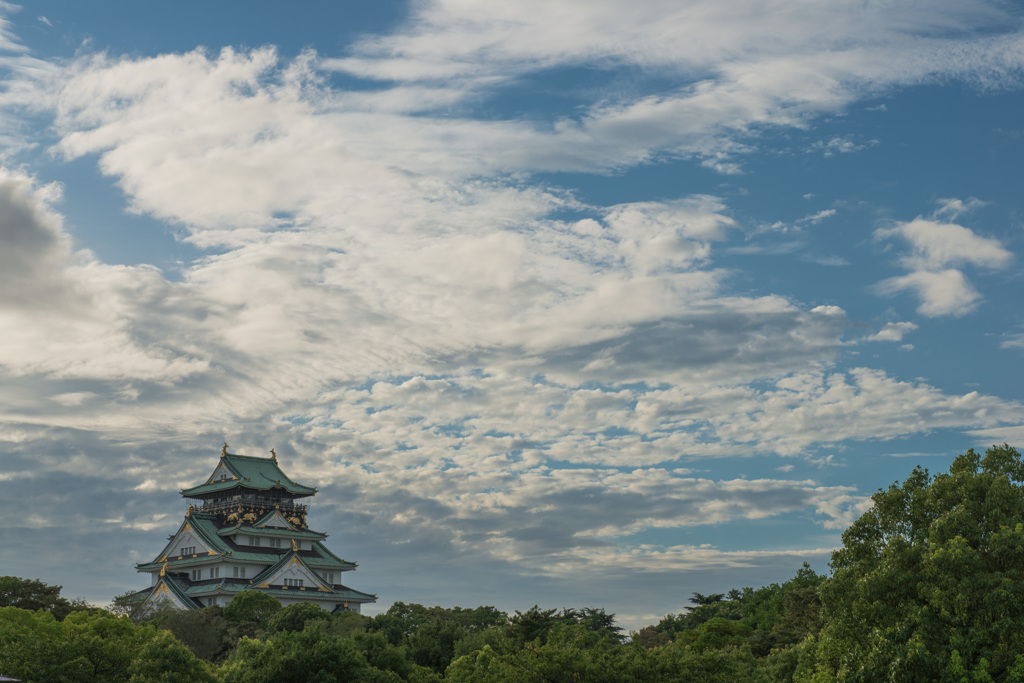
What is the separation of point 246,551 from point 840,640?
6998cm

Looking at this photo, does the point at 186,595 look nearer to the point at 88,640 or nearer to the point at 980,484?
the point at 88,640

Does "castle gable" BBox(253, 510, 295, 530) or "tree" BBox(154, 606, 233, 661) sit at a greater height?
"castle gable" BBox(253, 510, 295, 530)

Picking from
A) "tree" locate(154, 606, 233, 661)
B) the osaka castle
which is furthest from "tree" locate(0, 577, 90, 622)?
the osaka castle

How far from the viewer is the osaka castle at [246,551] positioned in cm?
8269

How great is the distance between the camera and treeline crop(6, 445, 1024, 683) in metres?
24.5

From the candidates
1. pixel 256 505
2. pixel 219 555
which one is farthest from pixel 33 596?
pixel 256 505

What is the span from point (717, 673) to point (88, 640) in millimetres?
23168

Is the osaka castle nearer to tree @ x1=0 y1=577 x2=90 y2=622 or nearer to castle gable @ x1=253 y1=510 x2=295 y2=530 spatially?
castle gable @ x1=253 y1=510 x2=295 y2=530

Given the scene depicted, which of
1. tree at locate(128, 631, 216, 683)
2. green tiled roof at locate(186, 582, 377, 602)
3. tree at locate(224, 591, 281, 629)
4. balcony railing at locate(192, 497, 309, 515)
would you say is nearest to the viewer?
tree at locate(128, 631, 216, 683)

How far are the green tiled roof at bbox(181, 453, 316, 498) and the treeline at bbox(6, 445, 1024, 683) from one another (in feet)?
152

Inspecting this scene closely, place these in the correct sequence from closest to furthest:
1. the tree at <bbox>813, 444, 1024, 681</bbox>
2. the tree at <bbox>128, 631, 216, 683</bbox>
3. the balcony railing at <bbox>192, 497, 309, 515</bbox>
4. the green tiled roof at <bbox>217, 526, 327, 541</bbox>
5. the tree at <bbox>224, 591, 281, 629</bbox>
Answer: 1. the tree at <bbox>813, 444, 1024, 681</bbox>
2. the tree at <bbox>128, 631, 216, 683</bbox>
3. the tree at <bbox>224, 591, 281, 629</bbox>
4. the green tiled roof at <bbox>217, 526, 327, 541</bbox>
5. the balcony railing at <bbox>192, 497, 309, 515</bbox>

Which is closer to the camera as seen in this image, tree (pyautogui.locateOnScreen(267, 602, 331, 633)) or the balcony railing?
tree (pyautogui.locateOnScreen(267, 602, 331, 633))

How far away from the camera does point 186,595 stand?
267 feet

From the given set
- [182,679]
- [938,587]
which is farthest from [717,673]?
[182,679]
